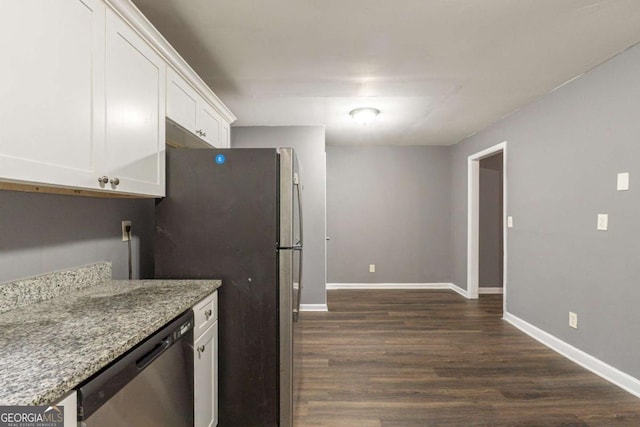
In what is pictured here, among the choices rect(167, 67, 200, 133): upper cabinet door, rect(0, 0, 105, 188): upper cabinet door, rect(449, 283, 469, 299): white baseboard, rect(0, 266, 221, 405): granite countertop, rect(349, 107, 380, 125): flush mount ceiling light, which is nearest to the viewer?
rect(0, 266, 221, 405): granite countertop

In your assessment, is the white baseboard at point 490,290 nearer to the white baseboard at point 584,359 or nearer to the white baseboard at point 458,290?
the white baseboard at point 458,290

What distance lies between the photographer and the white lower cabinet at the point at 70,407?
678 millimetres

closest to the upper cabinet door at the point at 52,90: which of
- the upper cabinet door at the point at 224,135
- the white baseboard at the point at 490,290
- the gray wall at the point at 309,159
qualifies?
the upper cabinet door at the point at 224,135

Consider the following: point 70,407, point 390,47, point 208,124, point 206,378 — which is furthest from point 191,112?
point 70,407

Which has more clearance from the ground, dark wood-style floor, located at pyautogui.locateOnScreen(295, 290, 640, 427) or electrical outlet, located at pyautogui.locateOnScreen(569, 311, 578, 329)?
electrical outlet, located at pyautogui.locateOnScreen(569, 311, 578, 329)

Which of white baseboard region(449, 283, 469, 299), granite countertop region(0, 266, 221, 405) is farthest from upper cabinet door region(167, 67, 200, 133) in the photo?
white baseboard region(449, 283, 469, 299)

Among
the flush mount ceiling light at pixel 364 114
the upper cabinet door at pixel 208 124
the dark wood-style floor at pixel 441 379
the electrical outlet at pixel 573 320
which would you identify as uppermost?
the flush mount ceiling light at pixel 364 114

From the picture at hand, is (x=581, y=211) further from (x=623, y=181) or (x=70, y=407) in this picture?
(x=70, y=407)

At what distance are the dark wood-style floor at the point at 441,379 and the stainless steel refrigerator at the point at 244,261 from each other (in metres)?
0.31

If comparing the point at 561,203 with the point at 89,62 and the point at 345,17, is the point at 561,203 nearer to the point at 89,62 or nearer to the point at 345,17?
the point at 345,17

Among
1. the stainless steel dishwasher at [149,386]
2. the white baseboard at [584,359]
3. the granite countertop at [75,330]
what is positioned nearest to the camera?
the granite countertop at [75,330]

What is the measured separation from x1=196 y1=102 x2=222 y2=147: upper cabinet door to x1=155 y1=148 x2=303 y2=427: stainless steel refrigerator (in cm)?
68

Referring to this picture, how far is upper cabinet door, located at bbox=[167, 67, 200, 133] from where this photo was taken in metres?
1.80

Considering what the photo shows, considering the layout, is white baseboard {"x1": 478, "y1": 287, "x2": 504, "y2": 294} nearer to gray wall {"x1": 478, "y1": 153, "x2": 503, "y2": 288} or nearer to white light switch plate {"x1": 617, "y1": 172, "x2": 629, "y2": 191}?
gray wall {"x1": 478, "y1": 153, "x2": 503, "y2": 288}
